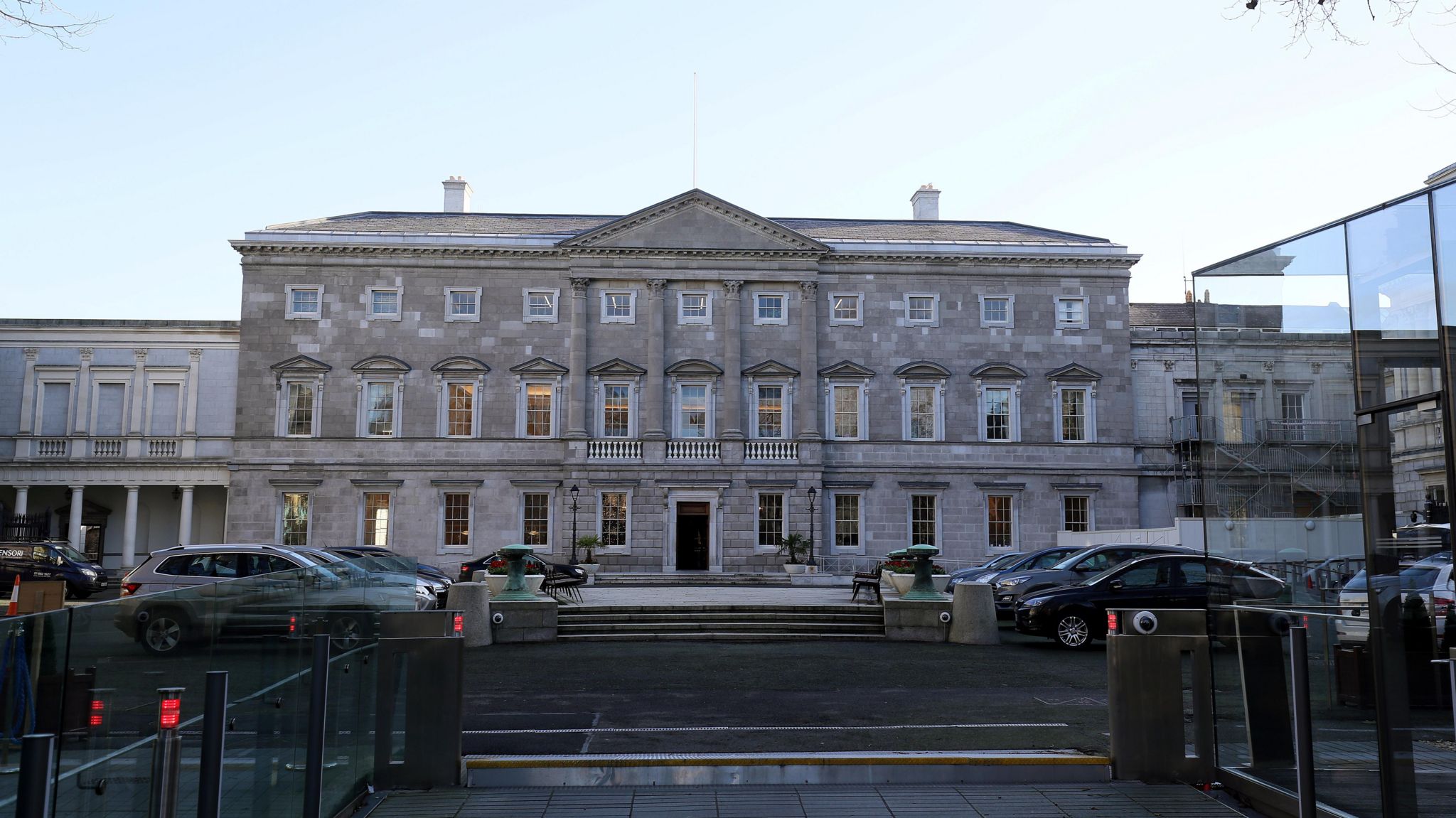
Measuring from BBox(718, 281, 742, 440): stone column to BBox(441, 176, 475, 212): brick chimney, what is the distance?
13.8m

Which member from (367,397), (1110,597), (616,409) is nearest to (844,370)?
(616,409)

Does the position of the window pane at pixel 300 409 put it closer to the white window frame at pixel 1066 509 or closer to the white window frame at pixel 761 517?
the white window frame at pixel 761 517

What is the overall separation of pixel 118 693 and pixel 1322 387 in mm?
7526

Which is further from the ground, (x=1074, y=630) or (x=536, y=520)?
(x=536, y=520)

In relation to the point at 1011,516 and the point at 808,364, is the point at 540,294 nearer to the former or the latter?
the point at 808,364

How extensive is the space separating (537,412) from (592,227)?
8.40 meters

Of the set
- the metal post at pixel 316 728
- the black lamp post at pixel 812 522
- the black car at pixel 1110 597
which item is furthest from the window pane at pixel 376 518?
the metal post at pixel 316 728

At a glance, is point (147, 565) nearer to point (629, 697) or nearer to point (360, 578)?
point (629, 697)

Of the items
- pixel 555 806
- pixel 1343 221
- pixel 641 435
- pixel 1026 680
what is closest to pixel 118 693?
pixel 555 806

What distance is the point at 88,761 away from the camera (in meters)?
4.82

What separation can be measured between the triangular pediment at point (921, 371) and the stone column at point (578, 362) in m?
12.0

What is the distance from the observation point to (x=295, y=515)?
41.9 metres

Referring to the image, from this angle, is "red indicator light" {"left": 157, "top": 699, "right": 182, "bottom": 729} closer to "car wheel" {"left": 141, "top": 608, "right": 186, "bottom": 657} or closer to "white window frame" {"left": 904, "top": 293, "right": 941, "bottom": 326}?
"car wheel" {"left": 141, "top": 608, "right": 186, "bottom": 657}

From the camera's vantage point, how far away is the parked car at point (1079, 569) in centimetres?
2261
